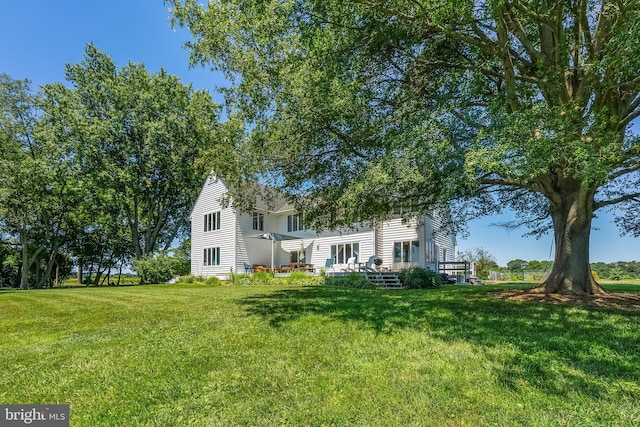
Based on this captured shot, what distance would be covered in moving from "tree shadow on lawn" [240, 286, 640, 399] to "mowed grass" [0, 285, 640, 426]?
0.02 metres

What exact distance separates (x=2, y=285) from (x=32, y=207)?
12.8 m

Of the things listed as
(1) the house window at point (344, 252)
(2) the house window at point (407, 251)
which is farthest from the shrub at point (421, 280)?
(1) the house window at point (344, 252)

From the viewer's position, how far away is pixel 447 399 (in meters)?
2.87

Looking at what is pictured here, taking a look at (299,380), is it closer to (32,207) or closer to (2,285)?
(32,207)

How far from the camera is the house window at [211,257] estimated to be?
24.4m

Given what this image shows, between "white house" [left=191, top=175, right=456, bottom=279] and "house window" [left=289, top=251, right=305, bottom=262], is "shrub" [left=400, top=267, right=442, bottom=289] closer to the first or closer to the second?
"white house" [left=191, top=175, right=456, bottom=279]

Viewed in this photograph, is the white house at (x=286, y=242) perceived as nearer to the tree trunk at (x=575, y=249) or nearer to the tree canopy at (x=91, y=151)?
the tree canopy at (x=91, y=151)

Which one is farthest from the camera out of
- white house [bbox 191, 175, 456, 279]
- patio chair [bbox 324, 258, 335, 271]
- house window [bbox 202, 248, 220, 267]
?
house window [bbox 202, 248, 220, 267]

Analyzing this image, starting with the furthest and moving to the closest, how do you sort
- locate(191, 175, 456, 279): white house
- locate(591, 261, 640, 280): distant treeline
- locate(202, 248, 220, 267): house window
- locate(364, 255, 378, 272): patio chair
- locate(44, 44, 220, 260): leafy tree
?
locate(591, 261, 640, 280): distant treeline, locate(202, 248, 220, 267): house window, locate(44, 44, 220, 260): leafy tree, locate(191, 175, 456, 279): white house, locate(364, 255, 378, 272): patio chair

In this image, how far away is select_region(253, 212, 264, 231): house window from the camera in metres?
24.3

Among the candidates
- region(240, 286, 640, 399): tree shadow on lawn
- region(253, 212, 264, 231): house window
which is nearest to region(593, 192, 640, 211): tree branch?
region(240, 286, 640, 399): tree shadow on lawn

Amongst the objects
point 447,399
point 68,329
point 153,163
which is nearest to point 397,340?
point 447,399

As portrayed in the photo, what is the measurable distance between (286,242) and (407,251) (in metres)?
8.90

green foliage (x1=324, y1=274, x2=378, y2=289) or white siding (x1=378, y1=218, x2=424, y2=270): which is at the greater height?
white siding (x1=378, y1=218, x2=424, y2=270)
